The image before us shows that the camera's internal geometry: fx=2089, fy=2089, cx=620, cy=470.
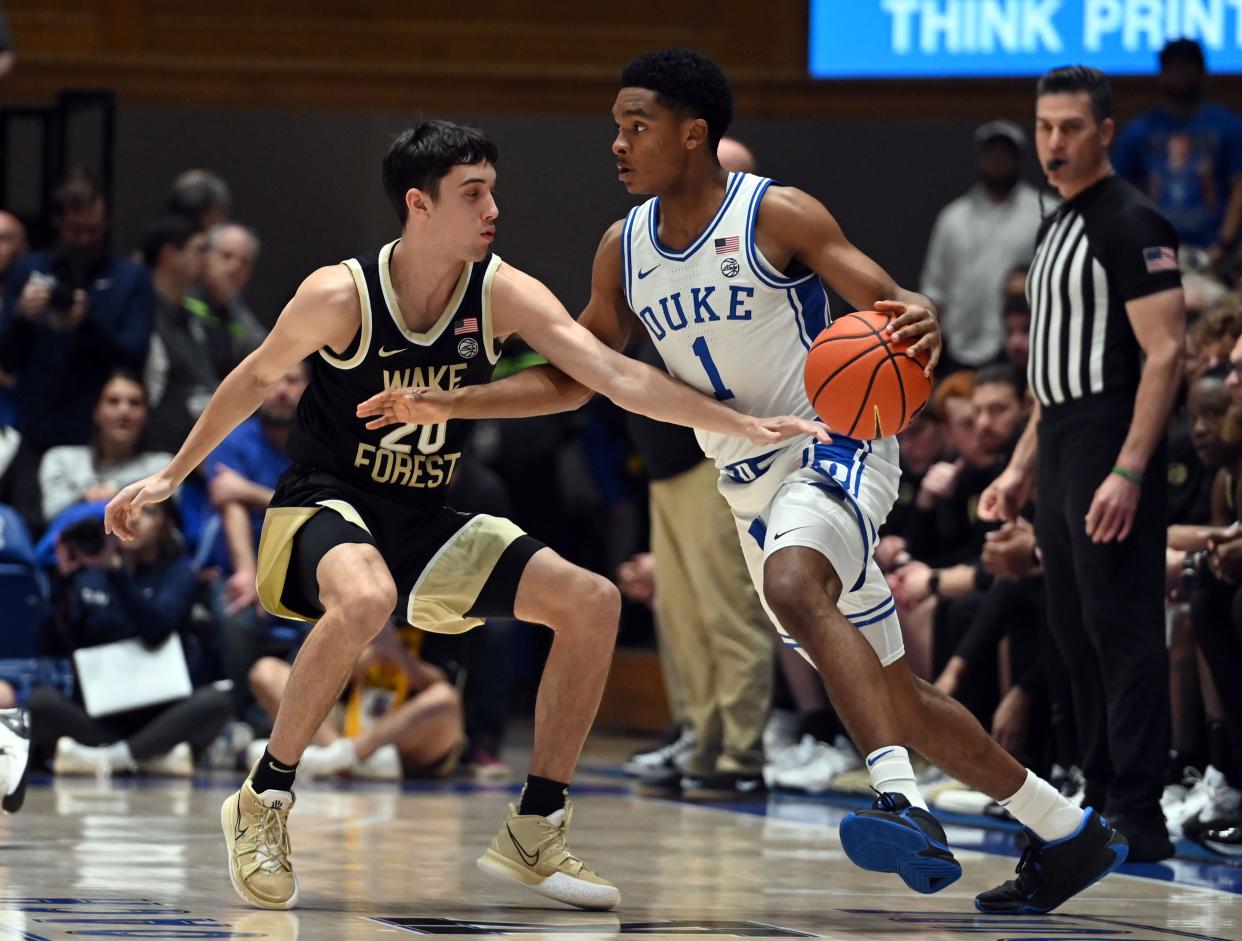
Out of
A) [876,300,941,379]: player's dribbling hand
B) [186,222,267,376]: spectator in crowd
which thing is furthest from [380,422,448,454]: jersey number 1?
[186,222,267,376]: spectator in crowd

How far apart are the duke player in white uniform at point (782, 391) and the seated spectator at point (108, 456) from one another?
13.3ft

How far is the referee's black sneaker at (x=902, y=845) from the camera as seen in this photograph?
4.15 m

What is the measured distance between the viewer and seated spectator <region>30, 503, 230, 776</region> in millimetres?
7961

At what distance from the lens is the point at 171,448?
930 cm

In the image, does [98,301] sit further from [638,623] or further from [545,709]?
[545,709]

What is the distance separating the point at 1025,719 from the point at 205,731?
316cm

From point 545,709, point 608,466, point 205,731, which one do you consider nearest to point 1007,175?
point 608,466

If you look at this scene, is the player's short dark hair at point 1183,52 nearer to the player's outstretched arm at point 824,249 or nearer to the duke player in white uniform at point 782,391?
the duke player in white uniform at point 782,391

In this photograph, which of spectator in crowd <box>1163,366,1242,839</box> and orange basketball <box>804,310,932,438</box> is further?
spectator in crowd <box>1163,366,1242,839</box>

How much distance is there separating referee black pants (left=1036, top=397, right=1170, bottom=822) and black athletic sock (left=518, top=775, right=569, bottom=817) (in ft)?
5.78

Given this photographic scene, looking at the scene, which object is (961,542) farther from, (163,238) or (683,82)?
(163,238)

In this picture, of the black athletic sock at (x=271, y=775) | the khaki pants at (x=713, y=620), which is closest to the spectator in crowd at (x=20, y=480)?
the khaki pants at (x=713, y=620)

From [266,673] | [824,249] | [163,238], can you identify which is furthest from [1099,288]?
[163,238]

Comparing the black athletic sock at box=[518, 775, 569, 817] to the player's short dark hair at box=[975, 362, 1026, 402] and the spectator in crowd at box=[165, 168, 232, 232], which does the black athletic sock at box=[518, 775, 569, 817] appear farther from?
the spectator in crowd at box=[165, 168, 232, 232]
